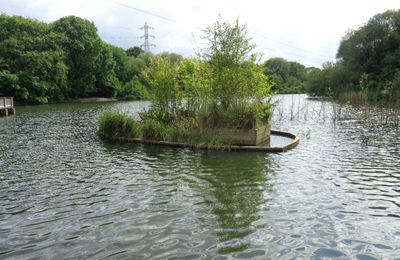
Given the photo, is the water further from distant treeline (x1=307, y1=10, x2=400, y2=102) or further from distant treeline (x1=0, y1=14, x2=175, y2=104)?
distant treeline (x1=307, y1=10, x2=400, y2=102)

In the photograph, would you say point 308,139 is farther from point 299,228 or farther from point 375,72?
point 375,72

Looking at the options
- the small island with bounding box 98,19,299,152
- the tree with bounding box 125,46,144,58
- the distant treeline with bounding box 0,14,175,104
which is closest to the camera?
A: the small island with bounding box 98,19,299,152

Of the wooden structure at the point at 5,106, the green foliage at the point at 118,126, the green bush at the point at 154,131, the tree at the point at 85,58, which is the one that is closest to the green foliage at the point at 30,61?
the tree at the point at 85,58

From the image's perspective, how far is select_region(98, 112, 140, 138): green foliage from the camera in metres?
17.3

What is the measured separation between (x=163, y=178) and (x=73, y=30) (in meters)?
63.2

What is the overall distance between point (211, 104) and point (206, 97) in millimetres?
705

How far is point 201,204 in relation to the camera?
25.4 feet

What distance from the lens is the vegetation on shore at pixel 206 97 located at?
604 inches

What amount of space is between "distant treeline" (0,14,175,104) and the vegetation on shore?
40.8 metres

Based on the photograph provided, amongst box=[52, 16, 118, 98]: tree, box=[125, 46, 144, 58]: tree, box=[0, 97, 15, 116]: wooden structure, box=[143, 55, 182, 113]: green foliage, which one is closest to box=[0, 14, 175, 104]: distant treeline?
box=[52, 16, 118, 98]: tree

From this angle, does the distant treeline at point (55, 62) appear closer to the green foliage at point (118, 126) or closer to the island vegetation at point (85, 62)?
the island vegetation at point (85, 62)

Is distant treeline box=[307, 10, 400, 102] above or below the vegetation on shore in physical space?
above

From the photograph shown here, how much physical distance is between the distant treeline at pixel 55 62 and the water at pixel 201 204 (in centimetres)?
4516

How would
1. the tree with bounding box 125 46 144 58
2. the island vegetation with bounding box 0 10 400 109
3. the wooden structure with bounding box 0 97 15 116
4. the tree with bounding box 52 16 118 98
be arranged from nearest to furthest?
the wooden structure with bounding box 0 97 15 116 → the island vegetation with bounding box 0 10 400 109 → the tree with bounding box 52 16 118 98 → the tree with bounding box 125 46 144 58
